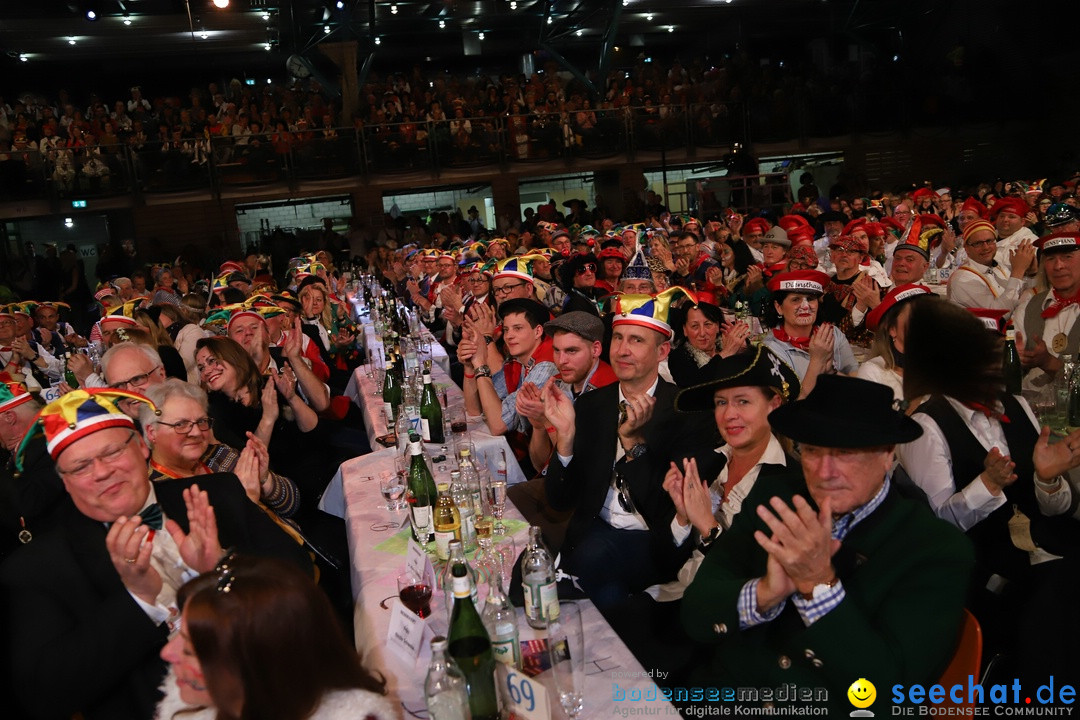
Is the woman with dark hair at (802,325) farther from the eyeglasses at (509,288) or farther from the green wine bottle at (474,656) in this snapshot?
the green wine bottle at (474,656)

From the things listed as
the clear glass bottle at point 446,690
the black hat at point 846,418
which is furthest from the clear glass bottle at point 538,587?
the black hat at point 846,418

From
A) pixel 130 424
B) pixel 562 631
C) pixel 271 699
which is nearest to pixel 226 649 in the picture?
pixel 271 699

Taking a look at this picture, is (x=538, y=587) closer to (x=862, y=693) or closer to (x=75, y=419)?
(x=862, y=693)

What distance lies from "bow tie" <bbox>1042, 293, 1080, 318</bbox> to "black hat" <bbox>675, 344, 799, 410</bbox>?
9.16 ft

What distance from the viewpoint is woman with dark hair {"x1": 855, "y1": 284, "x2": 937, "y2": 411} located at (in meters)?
3.92

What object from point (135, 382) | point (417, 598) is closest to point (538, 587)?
point (417, 598)

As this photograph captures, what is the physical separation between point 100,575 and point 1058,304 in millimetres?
5224

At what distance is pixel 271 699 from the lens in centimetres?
175

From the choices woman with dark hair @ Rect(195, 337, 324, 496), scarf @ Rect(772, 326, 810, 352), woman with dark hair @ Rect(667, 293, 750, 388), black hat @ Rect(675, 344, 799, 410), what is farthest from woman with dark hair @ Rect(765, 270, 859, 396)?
woman with dark hair @ Rect(195, 337, 324, 496)

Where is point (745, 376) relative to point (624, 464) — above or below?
above

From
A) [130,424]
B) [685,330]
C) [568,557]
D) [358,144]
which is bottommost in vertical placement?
[568,557]

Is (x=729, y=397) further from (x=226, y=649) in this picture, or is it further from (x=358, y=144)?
(x=358, y=144)

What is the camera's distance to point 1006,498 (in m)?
3.11

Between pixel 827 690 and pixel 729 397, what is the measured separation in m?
1.21
